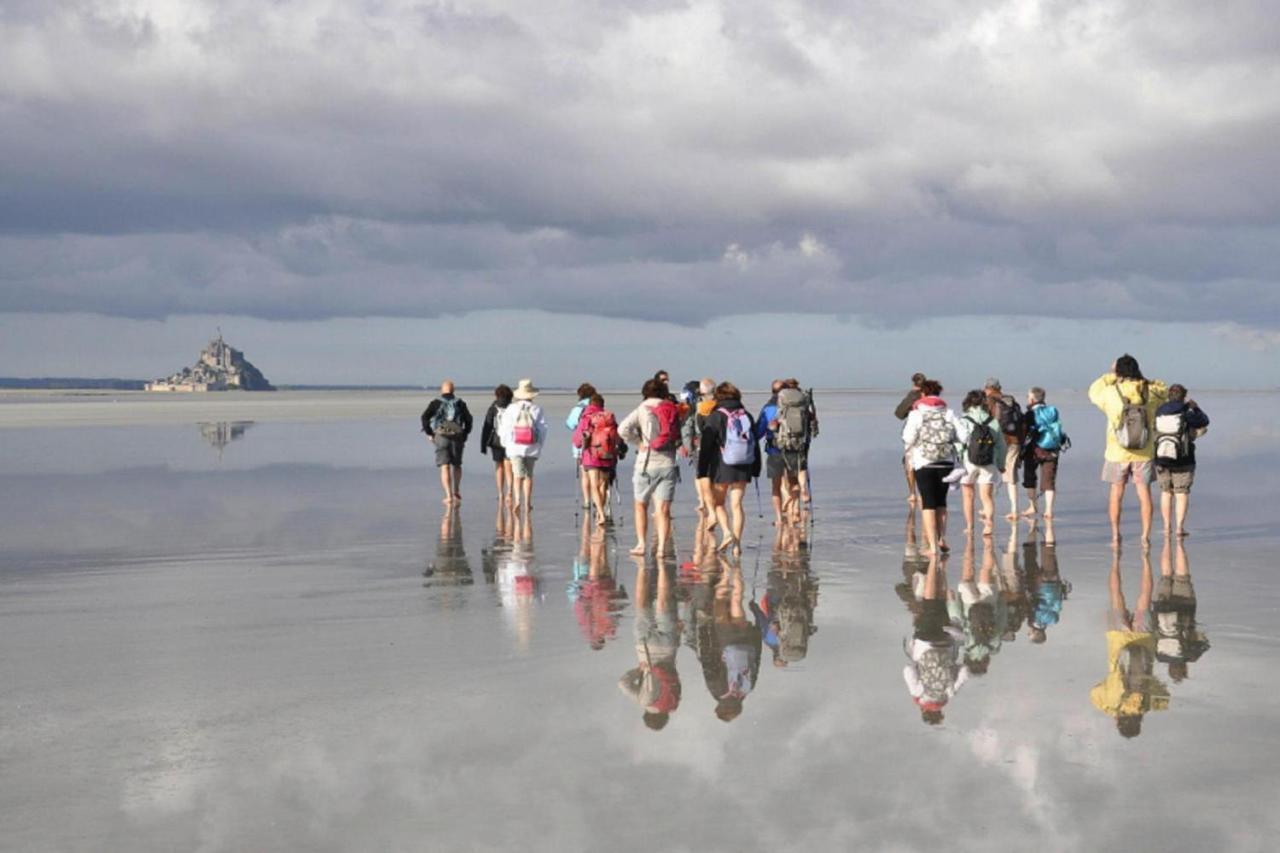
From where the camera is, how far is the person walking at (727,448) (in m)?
16.5

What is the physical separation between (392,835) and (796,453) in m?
12.6

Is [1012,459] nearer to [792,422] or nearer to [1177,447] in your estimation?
[1177,447]

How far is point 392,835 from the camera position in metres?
5.90

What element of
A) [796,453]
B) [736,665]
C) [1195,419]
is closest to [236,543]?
[796,453]

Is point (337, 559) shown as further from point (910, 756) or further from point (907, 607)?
point (910, 756)

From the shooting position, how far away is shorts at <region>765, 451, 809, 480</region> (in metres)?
18.0

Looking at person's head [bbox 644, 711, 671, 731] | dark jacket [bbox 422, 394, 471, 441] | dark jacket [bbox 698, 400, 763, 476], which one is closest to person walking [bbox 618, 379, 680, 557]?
dark jacket [bbox 698, 400, 763, 476]

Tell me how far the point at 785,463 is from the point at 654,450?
2.60m

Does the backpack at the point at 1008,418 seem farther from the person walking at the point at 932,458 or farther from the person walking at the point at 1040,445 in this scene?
the person walking at the point at 932,458

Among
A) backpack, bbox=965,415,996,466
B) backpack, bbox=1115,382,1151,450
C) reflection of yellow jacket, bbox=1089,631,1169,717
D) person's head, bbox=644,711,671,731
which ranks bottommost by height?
reflection of yellow jacket, bbox=1089,631,1169,717

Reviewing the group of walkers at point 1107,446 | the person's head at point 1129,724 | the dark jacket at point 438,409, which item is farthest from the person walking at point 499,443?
the person's head at point 1129,724

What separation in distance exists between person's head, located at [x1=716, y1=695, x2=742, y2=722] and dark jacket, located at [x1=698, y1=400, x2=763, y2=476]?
8.12m

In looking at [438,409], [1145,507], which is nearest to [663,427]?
[1145,507]

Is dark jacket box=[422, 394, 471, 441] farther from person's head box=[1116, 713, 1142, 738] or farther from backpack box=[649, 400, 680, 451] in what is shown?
person's head box=[1116, 713, 1142, 738]
